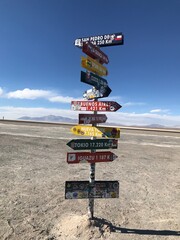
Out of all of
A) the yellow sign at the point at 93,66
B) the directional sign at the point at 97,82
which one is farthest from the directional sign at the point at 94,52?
the directional sign at the point at 97,82

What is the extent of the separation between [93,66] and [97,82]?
1.34ft

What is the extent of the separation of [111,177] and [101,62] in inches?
220

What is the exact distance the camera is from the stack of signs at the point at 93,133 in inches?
210

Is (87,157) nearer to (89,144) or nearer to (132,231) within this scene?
(89,144)

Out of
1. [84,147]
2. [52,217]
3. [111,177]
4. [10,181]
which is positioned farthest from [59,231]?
[111,177]

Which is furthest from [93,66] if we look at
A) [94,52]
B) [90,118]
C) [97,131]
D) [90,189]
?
[90,189]

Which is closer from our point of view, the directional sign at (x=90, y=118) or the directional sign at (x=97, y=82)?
the directional sign at (x=97, y=82)

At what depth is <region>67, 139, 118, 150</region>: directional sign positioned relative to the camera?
17.3 ft

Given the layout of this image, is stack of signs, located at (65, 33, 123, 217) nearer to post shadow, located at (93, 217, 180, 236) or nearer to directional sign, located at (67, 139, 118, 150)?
directional sign, located at (67, 139, 118, 150)

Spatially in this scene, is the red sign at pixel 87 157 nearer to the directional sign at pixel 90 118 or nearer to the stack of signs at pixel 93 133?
the stack of signs at pixel 93 133

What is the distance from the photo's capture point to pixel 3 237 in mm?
4969

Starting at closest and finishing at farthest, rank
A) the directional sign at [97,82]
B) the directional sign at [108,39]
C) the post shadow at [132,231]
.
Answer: the directional sign at [97,82] < the post shadow at [132,231] < the directional sign at [108,39]

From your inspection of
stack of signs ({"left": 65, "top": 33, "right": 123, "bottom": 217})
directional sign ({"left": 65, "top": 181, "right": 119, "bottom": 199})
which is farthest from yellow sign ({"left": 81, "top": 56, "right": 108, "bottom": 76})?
directional sign ({"left": 65, "top": 181, "right": 119, "bottom": 199})

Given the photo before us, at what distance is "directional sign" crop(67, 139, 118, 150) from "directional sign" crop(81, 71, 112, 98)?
1191 millimetres
